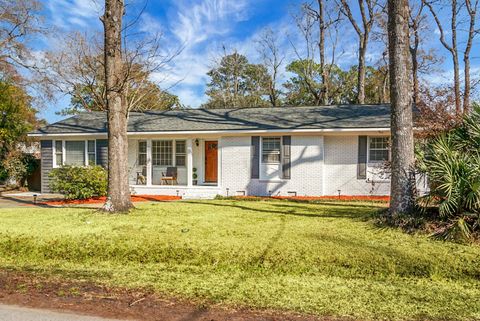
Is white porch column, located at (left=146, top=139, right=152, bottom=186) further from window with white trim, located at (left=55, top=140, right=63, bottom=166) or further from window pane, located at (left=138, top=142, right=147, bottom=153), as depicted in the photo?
window with white trim, located at (left=55, top=140, right=63, bottom=166)

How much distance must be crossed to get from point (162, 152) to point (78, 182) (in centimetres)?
420

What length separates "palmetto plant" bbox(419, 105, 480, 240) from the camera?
6109 mm

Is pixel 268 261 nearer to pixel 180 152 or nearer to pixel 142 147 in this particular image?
pixel 180 152

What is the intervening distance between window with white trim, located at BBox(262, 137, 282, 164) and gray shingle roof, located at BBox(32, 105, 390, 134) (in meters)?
0.58

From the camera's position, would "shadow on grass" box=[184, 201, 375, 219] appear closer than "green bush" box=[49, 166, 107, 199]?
Yes

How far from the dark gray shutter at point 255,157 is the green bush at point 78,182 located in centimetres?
598

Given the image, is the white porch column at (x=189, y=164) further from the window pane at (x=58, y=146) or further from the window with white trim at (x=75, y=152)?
the window pane at (x=58, y=146)

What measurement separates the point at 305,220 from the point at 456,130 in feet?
11.8

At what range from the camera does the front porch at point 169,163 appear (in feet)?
54.1

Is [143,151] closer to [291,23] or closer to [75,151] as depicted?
[75,151]

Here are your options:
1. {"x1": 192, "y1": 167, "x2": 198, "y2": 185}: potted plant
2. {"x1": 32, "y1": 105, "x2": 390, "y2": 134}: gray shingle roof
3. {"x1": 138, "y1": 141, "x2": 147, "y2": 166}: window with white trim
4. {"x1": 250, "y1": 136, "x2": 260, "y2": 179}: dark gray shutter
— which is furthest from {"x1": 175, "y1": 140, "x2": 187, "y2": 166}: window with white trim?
{"x1": 250, "y1": 136, "x2": 260, "y2": 179}: dark gray shutter

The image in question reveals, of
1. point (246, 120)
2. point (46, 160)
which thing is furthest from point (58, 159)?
point (246, 120)

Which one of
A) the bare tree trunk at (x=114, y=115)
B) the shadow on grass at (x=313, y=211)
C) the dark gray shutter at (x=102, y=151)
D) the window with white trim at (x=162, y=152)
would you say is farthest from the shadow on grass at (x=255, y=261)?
the dark gray shutter at (x=102, y=151)

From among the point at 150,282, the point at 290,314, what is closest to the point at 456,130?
the point at 290,314
